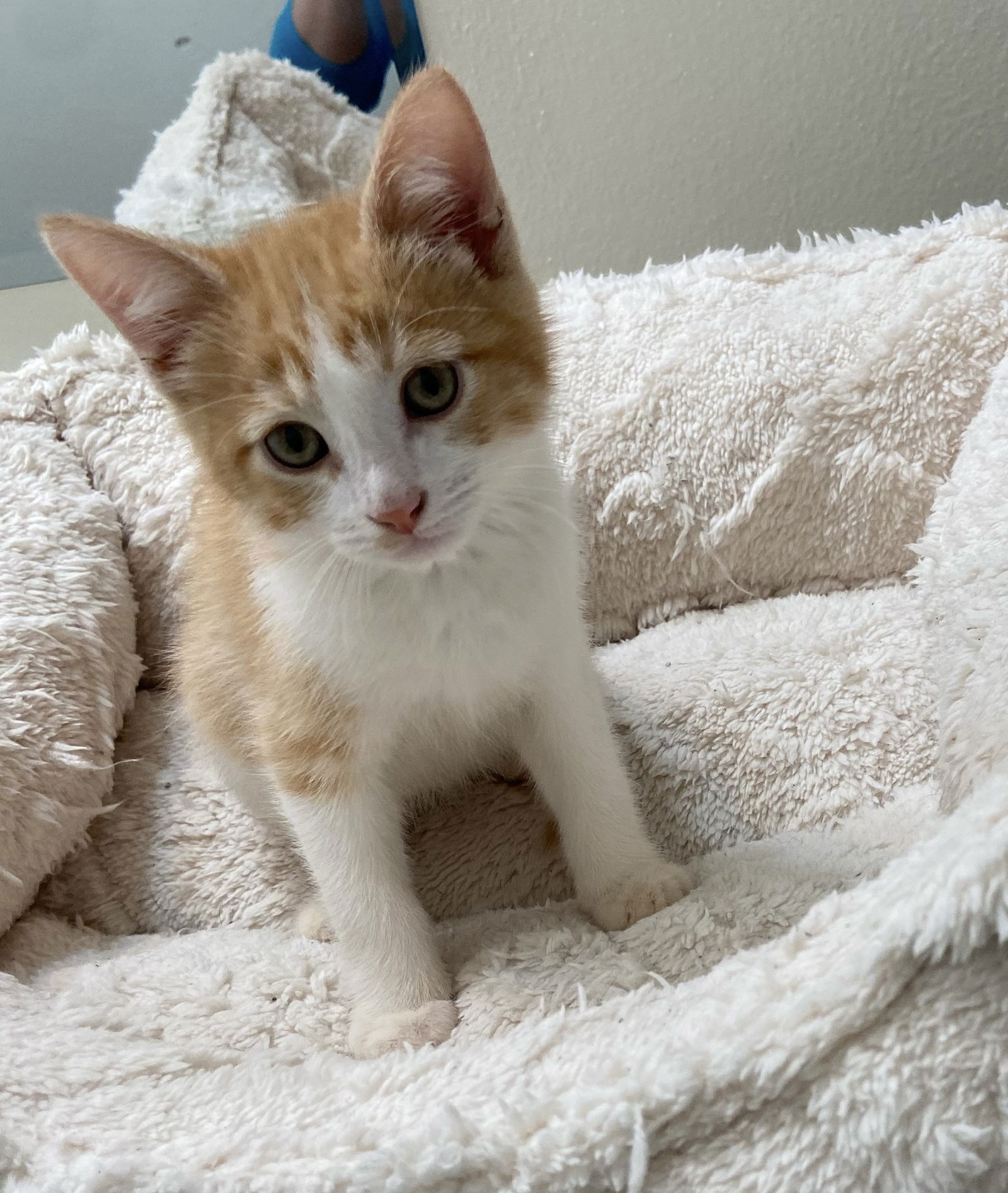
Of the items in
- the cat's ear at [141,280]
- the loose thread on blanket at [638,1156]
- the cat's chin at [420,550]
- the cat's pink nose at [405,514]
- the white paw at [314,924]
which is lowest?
the white paw at [314,924]

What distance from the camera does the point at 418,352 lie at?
72cm

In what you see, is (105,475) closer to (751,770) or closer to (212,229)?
(212,229)

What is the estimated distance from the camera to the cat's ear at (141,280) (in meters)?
0.73

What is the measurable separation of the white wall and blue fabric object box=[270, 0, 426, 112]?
2.1 inches

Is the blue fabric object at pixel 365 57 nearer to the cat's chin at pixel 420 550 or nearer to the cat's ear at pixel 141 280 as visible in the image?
the cat's ear at pixel 141 280

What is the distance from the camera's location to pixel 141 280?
77cm

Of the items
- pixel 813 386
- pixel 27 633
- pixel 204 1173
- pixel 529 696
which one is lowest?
pixel 204 1173

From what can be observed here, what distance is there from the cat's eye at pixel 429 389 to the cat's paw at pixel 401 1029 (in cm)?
49

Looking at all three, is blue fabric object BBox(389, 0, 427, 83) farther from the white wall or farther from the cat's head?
the cat's head

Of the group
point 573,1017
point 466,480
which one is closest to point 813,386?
point 466,480

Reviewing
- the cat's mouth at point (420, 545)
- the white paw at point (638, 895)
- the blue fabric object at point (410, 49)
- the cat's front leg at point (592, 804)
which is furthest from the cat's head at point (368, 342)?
the blue fabric object at point (410, 49)

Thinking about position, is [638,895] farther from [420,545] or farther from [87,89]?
[87,89]

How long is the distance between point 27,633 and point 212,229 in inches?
26.4

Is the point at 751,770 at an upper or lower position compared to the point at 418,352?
lower
